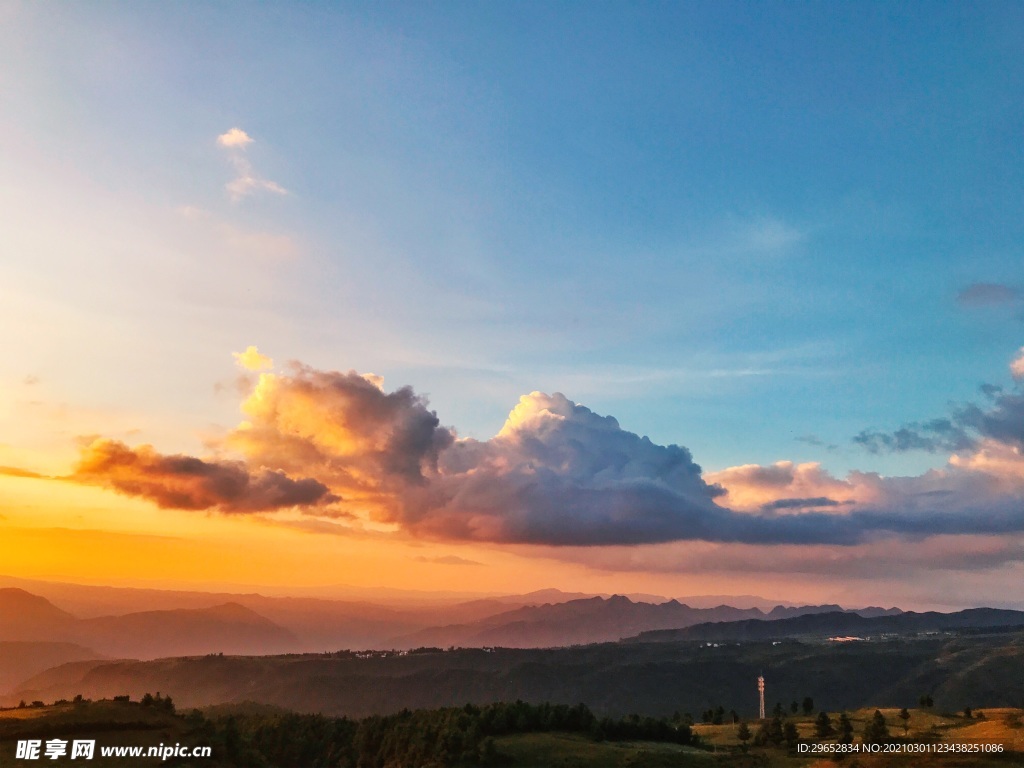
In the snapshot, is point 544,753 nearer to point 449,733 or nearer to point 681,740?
point 449,733

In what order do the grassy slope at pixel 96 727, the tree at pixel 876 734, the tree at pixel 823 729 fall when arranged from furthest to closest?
the tree at pixel 823 729 < the tree at pixel 876 734 < the grassy slope at pixel 96 727

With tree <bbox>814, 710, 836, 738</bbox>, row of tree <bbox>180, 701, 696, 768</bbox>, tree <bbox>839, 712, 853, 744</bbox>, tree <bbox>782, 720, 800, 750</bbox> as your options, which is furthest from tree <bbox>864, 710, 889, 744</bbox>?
row of tree <bbox>180, 701, 696, 768</bbox>

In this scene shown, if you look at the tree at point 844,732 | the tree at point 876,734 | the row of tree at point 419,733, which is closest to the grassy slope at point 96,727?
the row of tree at point 419,733

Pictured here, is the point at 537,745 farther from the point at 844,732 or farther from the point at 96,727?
the point at 96,727

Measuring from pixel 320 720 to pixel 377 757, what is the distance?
3004 cm

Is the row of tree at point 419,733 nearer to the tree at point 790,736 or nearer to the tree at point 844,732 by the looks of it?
the tree at point 790,736

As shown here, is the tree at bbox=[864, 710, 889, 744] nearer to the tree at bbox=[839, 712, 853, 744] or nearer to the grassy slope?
the tree at bbox=[839, 712, 853, 744]

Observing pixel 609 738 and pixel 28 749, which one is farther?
pixel 609 738

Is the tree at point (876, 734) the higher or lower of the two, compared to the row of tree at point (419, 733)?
higher

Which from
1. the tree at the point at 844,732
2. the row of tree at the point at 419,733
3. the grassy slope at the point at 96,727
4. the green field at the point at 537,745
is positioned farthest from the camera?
the tree at the point at 844,732

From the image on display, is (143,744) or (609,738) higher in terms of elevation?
(143,744)

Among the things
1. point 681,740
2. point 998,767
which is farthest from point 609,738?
point 998,767

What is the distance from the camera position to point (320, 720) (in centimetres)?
13588

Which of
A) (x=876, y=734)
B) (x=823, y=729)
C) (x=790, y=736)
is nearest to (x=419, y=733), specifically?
(x=790, y=736)
